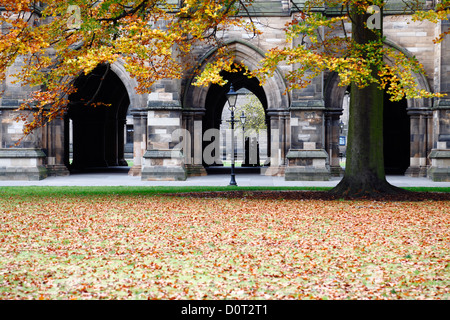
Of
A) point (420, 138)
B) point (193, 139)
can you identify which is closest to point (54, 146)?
point (193, 139)

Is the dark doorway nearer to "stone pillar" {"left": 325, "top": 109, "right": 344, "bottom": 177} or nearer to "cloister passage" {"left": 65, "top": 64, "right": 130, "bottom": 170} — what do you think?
"stone pillar" {"left": 325, "top": 109, "right": 344, "bottom": 177}

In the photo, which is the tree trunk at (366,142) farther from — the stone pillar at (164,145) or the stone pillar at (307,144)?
the stone pillar at (164,145)

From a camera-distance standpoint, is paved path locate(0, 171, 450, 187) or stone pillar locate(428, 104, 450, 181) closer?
paved path locate(0, 171, 450, 187)

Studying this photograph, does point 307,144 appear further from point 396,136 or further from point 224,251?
point 224,251

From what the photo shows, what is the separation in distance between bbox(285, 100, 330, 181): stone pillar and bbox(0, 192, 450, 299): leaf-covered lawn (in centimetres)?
826

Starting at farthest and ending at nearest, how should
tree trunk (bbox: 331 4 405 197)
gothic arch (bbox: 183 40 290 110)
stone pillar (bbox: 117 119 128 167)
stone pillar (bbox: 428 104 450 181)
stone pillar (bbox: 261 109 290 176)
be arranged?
stone pillar (bbox: 117 119 128 167) → stone pillar (bbox: 261 109 290 176) → gothic arch (bbox: 183 40 290 110) → stone pillar (bbox: 428 104 450 181) → tree trunk (bbox: 331 4 405 197)

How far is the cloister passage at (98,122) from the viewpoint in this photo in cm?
2797

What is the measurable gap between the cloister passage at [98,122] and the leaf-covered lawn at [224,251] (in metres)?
16.6

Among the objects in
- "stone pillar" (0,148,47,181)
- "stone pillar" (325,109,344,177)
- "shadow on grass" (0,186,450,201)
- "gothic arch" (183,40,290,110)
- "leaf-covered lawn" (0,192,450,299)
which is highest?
"gothic arch" (183,40,290,110)

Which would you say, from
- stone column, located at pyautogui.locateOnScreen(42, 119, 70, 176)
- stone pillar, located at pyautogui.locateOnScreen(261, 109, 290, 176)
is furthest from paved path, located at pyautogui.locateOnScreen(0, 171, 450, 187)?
stone pillar, located at pyautogui.locateOnScreen(261, 109, 290, 176)

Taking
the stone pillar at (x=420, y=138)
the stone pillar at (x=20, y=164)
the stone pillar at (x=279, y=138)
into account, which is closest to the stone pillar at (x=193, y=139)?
the stone pillar at (x=279, y=138)

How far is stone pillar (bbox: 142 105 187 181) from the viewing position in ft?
65.7

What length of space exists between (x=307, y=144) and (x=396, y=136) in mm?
8581

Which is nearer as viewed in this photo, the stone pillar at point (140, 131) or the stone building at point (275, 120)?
the stone building at point (275, 120)
